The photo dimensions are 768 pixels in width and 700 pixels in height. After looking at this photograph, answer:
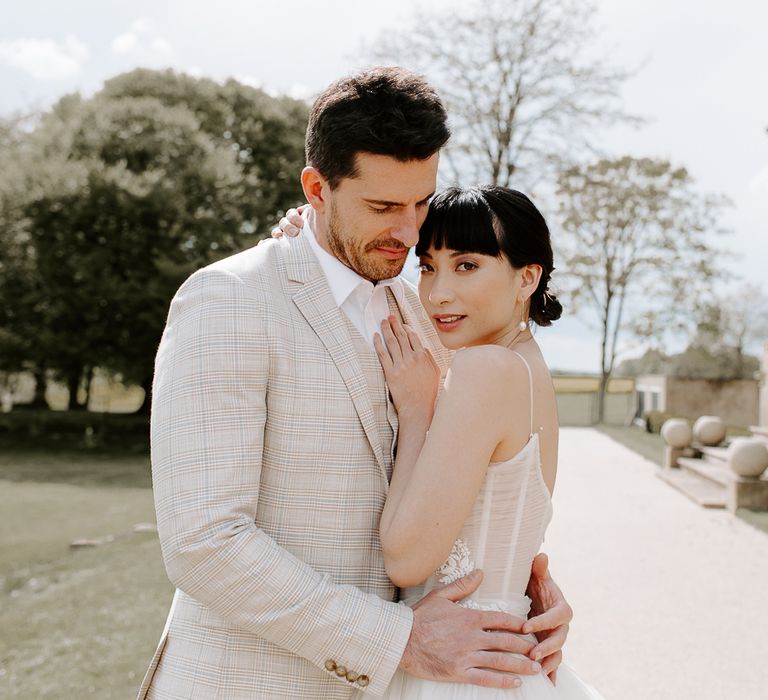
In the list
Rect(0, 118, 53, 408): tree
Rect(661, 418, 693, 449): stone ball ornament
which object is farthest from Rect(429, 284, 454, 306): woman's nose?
Rect(0, 118, 53, 408): tree

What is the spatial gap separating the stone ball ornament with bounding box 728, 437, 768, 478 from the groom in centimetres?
998

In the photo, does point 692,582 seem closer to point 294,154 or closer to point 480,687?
point 480,687

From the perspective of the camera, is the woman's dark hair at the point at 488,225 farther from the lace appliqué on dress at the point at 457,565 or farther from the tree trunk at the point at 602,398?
the tree trunk at the point at 602,398

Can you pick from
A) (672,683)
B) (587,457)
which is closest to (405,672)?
(672,683)

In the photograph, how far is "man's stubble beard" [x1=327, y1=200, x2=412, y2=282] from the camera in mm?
2318

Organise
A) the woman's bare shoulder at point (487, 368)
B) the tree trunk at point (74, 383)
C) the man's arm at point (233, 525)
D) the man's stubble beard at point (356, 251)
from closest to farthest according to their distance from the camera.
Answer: the man's arm at point (233, 525), the woman's bare shoulder at point (487, 368), the man's stubble beard at point (356, 251), the tree trunk at point (74, 383)

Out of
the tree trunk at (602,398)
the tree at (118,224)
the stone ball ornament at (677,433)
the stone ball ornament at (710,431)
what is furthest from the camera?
the tree trunk at (602,398)

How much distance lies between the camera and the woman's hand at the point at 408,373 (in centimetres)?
222

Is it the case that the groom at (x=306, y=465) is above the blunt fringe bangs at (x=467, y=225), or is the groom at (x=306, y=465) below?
below

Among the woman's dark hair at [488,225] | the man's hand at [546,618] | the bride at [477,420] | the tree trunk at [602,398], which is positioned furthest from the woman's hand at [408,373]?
the tree trunk at [602,398]

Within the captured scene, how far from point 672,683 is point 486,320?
164 inches

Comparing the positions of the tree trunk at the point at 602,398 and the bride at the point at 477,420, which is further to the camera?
the tree trunk at the point at 602,398

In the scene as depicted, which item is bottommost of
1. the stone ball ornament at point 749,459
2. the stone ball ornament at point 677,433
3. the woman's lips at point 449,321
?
the stone ball ornament at point 677,433

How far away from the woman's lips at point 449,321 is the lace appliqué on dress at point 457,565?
25.6 inches
